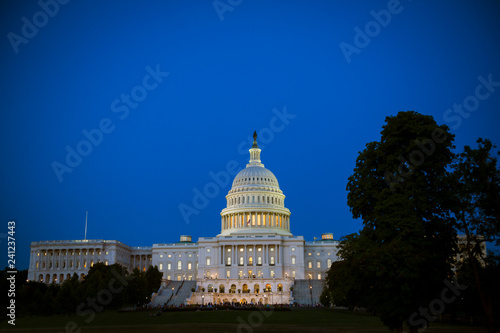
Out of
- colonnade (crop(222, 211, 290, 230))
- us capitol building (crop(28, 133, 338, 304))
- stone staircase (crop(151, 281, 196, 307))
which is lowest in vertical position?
stone staircase (crop(151, 281, 196, 307))

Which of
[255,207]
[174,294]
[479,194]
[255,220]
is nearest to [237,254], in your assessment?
[255,220]

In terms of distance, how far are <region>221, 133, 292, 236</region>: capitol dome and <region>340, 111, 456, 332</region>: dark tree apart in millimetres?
110127

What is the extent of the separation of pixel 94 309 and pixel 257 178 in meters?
97.3

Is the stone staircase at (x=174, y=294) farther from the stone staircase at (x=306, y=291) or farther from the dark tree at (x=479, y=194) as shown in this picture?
the dark tree at (x=479, y=194)

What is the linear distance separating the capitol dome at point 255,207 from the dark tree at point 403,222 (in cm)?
11013

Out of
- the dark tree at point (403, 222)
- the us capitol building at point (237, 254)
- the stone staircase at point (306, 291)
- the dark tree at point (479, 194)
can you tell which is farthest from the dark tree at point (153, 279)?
the dark tree at point (479, 194)

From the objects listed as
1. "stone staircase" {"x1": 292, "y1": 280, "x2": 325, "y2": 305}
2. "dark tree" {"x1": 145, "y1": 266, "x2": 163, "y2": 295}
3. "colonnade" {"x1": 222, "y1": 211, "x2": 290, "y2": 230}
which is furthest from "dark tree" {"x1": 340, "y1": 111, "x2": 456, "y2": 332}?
"colonnade" {"x1": 222, "y1": 211, "x2": 290, "y2": 230}

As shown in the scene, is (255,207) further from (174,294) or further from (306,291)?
(174,294)

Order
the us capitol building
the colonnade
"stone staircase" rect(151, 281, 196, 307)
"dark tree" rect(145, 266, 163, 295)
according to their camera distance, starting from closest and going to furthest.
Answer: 1. "dark tree" rect(145, 266, 163, 295)
2. "stone staircase" rect(151, 281, 196, 307)
3. the us capitol building
4. the colonnade

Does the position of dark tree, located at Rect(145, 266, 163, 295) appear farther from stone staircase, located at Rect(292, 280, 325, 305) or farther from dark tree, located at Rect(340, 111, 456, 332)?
dark tree, located at Rect(340, 111, 456, 332)

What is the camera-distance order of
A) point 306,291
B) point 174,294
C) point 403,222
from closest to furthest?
point 403,222 < point 174,294 < point 306,291

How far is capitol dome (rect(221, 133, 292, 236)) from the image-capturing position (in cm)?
15312

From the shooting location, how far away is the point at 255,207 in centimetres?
15350

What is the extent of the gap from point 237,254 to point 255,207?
1842 centimetres
